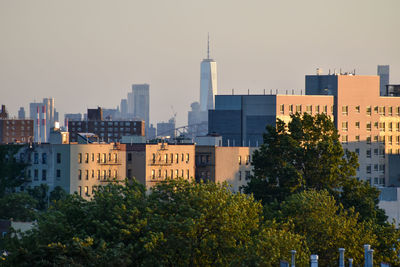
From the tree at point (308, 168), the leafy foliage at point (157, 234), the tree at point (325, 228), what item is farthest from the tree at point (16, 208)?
the leafy foliage at point (157, 234)

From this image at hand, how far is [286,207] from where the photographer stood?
108 m

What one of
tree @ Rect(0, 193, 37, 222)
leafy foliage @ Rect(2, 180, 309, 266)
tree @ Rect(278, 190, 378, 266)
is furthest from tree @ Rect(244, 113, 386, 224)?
tree @ Rect(0, 193, 37, 222)

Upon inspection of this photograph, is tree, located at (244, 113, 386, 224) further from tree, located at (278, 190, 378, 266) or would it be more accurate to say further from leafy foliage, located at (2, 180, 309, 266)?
leafy foliage, located at (2, 180, 309, 266)

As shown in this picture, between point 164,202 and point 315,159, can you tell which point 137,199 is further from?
point 315,159

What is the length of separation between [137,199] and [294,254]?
17127 millimetres

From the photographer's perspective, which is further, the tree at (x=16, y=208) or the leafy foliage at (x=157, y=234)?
the tree at (x=16, y=208)

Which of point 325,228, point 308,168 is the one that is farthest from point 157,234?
point 308,168

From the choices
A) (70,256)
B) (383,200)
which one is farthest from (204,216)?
(383,200)

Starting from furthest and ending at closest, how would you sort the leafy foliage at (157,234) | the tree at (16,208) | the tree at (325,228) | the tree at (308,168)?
the tree at (16,208) → the tree at (308,168) → the tree at (325,228) → the leafy foliage at (157,234)

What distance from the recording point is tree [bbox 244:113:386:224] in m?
127

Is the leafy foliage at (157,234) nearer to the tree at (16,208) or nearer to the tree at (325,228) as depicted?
the tree at (325,228)

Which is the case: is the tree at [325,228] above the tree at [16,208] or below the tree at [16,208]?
above

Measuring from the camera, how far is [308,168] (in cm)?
13062

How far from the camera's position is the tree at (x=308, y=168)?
127 meters
